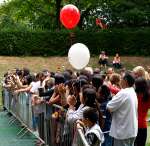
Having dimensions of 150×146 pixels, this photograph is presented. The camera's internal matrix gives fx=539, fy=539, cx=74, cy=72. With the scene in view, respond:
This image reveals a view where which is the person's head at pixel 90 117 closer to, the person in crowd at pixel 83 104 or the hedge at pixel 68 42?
the person in crowd at pixel 83 104

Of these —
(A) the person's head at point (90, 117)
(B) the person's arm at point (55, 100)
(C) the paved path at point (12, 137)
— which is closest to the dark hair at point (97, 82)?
(B) the person's arm at point (55, 100)

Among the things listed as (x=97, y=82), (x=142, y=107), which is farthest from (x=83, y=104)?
(x=142, y=107)

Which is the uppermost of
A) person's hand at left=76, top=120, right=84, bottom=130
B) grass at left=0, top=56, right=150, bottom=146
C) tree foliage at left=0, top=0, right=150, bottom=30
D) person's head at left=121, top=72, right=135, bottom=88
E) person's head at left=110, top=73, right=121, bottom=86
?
tree foliage at left=0, top=0, right=150, bottom=30

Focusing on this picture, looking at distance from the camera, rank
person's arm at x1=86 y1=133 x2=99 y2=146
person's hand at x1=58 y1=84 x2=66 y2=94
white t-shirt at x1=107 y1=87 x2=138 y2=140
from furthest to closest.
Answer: person's hand at x1=58 y1=84 x2=66 y2=94, white t-shirt at x1=107 y1=87 x2=138 y2=140, person's arm at x1=86 y1=133 x2=99 y2=146

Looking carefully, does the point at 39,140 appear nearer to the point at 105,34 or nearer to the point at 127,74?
the point at 127,74

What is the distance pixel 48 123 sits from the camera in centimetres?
1191

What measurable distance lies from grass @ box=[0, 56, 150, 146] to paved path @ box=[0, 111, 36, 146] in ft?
56.3

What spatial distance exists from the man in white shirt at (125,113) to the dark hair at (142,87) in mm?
496

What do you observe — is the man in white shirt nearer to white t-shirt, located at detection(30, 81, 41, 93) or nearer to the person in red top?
the person in red top

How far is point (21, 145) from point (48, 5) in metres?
38.4

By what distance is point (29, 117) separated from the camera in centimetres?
1478

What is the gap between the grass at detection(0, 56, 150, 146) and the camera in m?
36.0

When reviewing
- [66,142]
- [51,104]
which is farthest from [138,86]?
[51,104]

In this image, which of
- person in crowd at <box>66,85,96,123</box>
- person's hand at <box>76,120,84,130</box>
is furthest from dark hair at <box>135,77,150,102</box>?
person's hand at <box>76,120,84,130</box>
